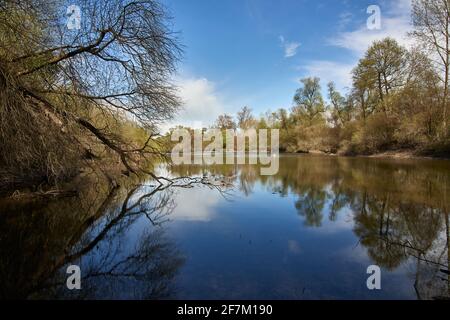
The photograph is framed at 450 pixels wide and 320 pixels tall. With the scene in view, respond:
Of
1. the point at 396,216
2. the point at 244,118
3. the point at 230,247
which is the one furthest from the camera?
the point at 244,118

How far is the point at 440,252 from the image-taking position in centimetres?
373

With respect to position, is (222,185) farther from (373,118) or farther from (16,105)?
(373,118)

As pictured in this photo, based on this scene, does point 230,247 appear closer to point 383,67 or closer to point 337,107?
point 383,67

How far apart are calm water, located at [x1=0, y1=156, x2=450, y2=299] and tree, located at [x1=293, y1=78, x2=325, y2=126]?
3273 cm

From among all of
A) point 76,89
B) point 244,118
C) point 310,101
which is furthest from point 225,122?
point 76,89

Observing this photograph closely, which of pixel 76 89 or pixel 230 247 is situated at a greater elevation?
pixel 76 89

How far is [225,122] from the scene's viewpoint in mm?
53938

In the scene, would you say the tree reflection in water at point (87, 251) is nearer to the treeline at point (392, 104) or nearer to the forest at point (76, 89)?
the forest at point (76, 89)

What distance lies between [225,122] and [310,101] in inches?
737

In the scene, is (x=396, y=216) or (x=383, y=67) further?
(x=383, y=67)

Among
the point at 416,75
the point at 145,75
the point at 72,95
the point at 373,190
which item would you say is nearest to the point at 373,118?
the point at 416,75

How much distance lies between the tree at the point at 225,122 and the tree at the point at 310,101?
15532mm

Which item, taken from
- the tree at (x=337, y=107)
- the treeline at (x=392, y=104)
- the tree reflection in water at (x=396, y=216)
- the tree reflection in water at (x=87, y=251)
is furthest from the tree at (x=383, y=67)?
the tree reflection in water at (x=87, y=251)

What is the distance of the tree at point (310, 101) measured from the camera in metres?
38.5
